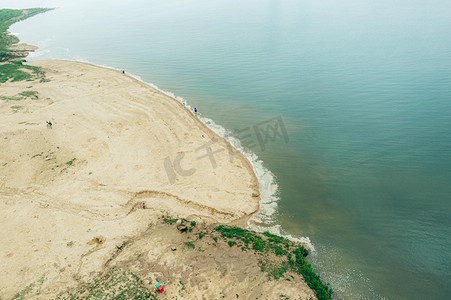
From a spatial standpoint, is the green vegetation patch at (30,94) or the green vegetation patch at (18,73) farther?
the green vegetation patch at (18,73)

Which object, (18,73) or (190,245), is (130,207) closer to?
(190,245)

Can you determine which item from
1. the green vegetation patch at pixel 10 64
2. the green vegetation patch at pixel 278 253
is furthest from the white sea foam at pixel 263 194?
the green vegetation patch at pixel 10 64

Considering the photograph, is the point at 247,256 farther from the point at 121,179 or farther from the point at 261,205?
the point at 121,179

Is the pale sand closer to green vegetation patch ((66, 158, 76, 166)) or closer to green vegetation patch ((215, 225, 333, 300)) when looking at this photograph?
green vegetation patch ((66, 158, 76, 166))

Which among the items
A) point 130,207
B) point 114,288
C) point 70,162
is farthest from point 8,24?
point 114,288

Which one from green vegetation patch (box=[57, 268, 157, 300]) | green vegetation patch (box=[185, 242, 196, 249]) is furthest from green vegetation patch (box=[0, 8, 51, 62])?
green vegetation patch (box=[185, 242, 196, 249])

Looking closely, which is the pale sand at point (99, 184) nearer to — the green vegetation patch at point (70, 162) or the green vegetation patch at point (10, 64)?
the green vegetation patch at point (70, 162)

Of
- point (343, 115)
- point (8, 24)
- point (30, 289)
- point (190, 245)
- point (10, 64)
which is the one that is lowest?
point (30, 289)
